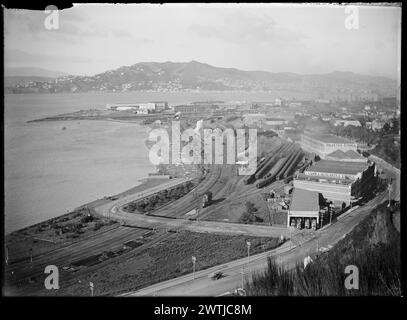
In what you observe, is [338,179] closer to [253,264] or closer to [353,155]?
[353,155]

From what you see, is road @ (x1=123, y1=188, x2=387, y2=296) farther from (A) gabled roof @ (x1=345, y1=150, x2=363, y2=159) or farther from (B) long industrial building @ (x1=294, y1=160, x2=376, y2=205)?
(A) gabled roof @ (x1=345, y1=150, x2=363, y2=159)

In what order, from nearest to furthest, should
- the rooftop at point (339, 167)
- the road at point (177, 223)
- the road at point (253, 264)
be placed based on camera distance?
the road at point (253, 264), the road at point (177, 223), the rooftop at point (339, 167)

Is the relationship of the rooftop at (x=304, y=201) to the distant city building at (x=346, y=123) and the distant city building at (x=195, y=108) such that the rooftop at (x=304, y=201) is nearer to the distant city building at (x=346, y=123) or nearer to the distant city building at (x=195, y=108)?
the distant city building at (x=346, y=123)

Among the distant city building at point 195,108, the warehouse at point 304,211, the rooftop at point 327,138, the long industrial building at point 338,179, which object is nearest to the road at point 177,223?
the warehouse at point 304,211

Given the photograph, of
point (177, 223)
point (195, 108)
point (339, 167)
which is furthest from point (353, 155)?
point (177, 223)

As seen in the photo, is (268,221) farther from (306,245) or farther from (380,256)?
(380,256)
